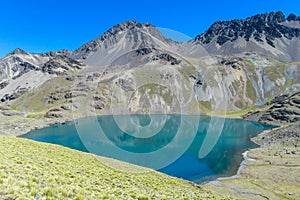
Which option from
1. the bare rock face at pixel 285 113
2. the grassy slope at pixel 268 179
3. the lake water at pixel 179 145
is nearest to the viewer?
the grassy slope at pixel 268 179

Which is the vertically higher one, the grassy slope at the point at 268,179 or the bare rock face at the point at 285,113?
the bare rock face at the point at 285,113

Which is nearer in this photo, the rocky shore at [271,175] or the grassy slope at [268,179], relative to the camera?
the grassy slope at [268,179]

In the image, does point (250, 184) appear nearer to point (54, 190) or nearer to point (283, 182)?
point (283, 182)

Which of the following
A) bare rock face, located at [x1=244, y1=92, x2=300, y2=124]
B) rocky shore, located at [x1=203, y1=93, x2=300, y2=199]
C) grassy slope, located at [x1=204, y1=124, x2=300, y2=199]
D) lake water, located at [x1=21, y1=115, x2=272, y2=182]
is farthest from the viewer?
bare rock face, located at [x1=244, y1=92, x2=300, y2=124]

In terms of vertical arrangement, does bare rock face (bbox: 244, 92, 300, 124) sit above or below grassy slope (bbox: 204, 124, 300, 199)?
above

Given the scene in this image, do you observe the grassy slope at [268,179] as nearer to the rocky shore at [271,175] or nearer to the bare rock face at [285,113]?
the rocky shore at [271,175]

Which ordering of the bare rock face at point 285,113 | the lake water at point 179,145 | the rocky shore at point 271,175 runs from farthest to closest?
the bare rock face at point 285,113, the lake water at point 179,145, the rocky shore at point 271,175

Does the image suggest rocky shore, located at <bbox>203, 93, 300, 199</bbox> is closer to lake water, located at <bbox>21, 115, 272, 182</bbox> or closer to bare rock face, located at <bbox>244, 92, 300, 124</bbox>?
lake water, located at <bbox>21, 115, 272, 182</bbox>

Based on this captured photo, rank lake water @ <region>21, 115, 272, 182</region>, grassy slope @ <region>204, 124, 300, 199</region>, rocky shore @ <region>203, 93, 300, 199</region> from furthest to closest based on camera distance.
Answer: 1. lake water @ <region>21, 115, 272, 182</region>
2. rocky shore @ <region>203, 93, 300, 199</region>
3. grassy slope @ <region>204, 124, 300, 199</region>

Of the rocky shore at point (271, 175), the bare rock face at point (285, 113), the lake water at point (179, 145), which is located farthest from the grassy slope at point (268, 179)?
the bare rock face at point (285, 113)

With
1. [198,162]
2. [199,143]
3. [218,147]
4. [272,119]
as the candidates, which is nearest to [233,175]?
[198,162]

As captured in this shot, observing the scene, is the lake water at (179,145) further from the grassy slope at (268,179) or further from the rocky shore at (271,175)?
the grassy slope at (268,179)

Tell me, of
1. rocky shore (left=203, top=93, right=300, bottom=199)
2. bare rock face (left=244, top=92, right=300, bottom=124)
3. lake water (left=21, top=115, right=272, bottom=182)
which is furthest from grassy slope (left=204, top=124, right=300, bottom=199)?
bare rock face (left=244, top=92, right=300, bottom=124)

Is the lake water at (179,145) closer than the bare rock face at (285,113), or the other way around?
the lake water at (179,145)
